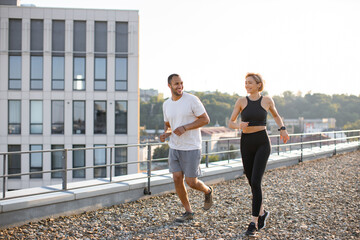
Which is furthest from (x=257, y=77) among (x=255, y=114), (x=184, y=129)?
(x=184, y=129)

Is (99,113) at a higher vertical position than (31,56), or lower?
lower

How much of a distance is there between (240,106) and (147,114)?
3719 inches

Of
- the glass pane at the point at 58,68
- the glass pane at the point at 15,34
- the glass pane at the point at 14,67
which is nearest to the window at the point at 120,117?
the glass pane at the point at 58,68

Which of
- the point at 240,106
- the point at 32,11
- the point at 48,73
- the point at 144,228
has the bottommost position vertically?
the point at 144,228

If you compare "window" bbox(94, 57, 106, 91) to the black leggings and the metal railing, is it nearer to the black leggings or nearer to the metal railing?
the metal railing

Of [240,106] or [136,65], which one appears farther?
[136,65]

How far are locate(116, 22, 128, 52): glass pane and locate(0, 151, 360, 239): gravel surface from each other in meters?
18.3

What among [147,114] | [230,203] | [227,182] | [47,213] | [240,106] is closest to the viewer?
[240,106]

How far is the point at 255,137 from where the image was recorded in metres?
4.25

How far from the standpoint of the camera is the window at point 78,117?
23797 millimetres

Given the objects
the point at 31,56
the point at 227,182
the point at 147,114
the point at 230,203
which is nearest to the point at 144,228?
the point at 230,203

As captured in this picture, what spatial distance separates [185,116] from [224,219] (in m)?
1.53

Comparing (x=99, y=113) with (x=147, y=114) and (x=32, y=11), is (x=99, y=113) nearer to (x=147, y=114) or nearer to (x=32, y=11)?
(x=32, y=11)

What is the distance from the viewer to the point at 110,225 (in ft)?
15.2
